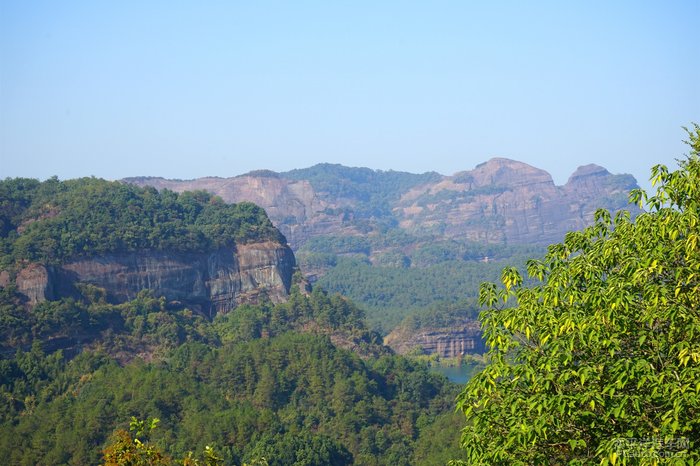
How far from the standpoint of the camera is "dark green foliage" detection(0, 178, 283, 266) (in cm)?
8794

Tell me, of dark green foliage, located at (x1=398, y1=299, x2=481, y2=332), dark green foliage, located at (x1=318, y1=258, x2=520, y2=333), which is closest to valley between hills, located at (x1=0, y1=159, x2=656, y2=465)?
dark green foliage, located at (x1=398, y1=299, x2=481, y2=332)

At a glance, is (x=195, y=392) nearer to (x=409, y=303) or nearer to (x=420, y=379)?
(x=420, y=379)

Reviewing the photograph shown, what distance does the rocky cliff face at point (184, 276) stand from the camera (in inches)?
3334

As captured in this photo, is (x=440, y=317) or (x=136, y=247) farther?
(x=440, y=317)

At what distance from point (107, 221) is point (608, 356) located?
8665 centimetres

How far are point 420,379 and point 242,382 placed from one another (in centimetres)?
1444

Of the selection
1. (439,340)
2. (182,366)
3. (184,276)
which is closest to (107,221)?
(184,276)

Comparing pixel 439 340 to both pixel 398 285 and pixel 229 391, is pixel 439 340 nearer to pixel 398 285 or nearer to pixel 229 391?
pixel 398 285

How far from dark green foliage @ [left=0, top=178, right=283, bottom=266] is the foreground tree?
251ft

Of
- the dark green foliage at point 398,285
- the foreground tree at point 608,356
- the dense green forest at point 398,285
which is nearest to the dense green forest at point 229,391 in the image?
the foreground tree at point 608,356

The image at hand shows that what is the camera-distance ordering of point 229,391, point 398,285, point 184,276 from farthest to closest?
point 398,285, point 184,276, point 229,391

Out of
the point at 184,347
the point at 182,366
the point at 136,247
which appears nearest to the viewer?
the point at 182,366

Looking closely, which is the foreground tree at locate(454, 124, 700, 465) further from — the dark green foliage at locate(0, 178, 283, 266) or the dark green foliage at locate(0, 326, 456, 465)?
the dark green foliage at locate(0, 178, 283, 266)

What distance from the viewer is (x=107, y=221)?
9475 cm
